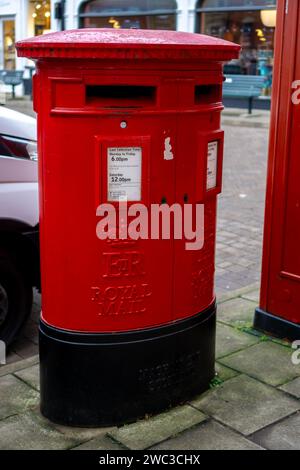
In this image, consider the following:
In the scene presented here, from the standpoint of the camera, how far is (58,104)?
270cm

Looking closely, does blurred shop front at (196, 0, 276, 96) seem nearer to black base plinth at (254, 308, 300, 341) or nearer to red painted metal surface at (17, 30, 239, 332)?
black base plinth at (254, 308, 300, 341)

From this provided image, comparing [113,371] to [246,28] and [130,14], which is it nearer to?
[246,28]

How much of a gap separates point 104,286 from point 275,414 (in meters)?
1.09

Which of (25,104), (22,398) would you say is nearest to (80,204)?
(22,398)

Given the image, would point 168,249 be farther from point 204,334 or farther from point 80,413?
point 80,413

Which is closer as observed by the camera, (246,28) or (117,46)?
(117,46)

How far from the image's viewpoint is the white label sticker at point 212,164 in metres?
3.05

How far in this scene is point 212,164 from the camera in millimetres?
3096

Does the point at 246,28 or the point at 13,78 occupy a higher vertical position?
the point at 246,28

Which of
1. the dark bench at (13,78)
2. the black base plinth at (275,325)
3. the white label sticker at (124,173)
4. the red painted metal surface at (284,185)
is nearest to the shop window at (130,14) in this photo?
the dark bench at (13,78)

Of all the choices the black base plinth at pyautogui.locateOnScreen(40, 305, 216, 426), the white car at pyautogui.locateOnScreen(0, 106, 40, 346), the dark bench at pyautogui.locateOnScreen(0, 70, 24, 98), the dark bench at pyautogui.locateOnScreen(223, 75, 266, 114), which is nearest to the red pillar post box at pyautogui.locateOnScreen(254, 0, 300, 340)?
the black base plinth at pyautogui.locateOnScreen(40, 305, 216, 426)

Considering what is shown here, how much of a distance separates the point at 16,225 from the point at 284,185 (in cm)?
168

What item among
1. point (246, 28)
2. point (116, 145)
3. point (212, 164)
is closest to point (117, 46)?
point (116, 145)

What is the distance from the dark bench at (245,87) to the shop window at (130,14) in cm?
282
